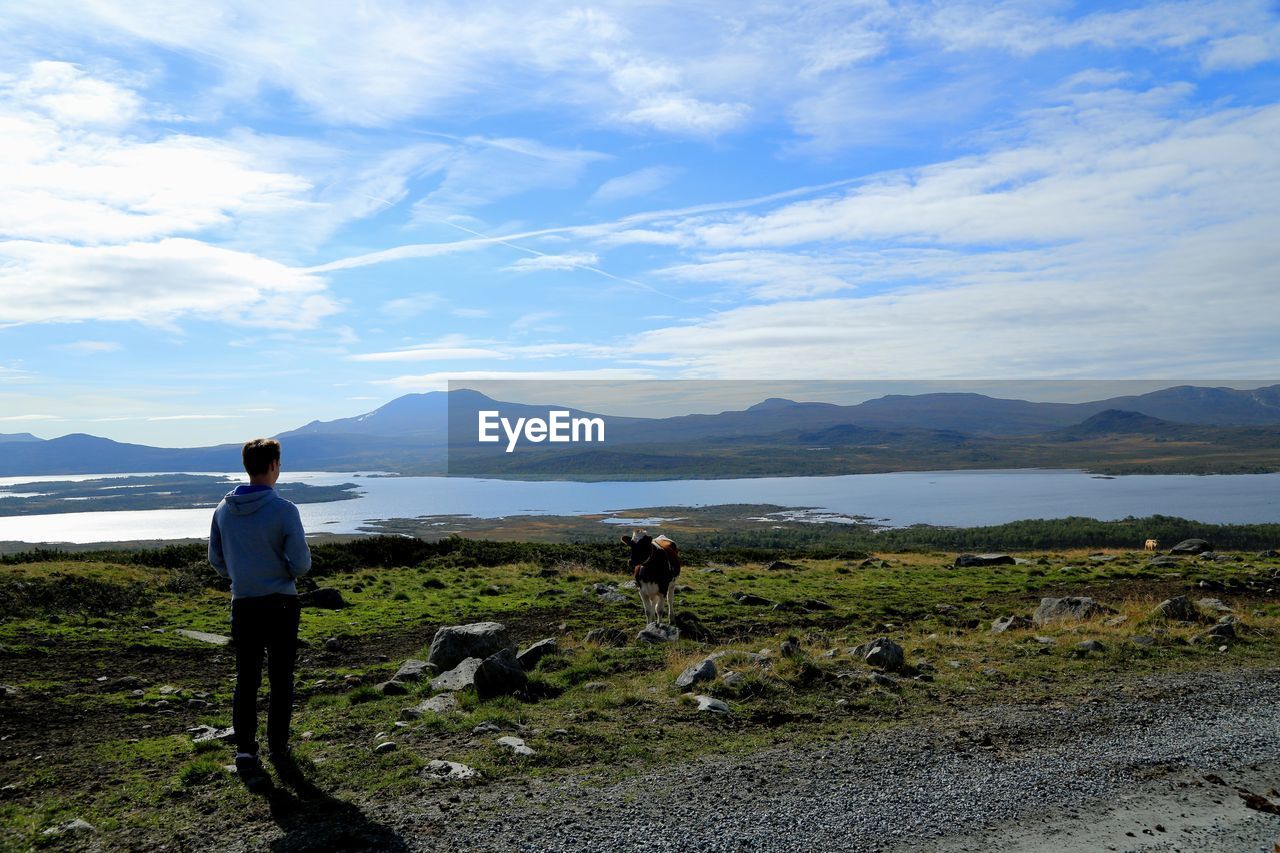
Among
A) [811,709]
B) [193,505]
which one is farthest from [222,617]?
[193,505]

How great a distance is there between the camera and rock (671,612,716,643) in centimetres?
1526

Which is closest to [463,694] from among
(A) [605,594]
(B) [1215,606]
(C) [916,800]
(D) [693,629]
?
(C) [916,800]

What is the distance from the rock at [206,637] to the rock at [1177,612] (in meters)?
18.4

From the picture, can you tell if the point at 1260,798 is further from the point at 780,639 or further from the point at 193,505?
the point at 193,505

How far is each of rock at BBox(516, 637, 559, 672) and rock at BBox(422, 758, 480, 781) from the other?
4742 millimetres

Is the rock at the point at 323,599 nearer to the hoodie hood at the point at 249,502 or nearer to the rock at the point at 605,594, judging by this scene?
the rock at the point at 605,594

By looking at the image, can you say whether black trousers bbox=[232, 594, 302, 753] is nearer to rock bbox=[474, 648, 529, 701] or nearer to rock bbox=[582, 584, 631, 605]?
rock bbox=[474, 648, 529, 701]

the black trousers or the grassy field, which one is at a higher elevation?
the black trousers

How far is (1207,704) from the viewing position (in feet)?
31.4

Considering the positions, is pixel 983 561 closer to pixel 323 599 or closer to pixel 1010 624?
pixel 1010 624

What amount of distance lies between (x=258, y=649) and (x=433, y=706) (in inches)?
124

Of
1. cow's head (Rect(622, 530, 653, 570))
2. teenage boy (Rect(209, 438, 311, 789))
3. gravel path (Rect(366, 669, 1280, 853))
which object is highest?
teenage boy (Rect(209, 438, 311, 789))

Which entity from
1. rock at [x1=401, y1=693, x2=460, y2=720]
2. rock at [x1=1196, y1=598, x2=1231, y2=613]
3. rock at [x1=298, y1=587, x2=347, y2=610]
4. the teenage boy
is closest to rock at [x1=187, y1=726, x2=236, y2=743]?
the teenage boy

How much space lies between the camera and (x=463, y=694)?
33.1 ft
